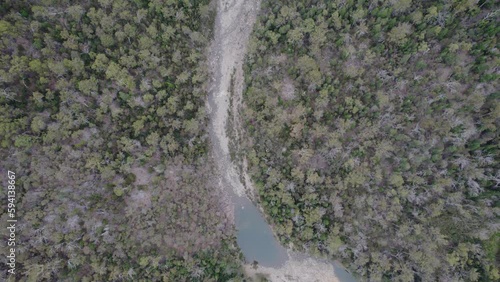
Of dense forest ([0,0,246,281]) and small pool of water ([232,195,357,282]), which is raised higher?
dense forest ([0,0,246,281])

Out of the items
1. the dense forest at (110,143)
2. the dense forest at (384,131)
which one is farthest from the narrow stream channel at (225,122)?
the dense forest at (384,131)

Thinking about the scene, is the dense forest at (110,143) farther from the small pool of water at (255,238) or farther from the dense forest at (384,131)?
the dense forest at (384,131)

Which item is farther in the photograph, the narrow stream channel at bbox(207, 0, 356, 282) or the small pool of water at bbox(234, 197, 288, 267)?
the narrow stream channel at bbox(207, 0, 356, 282)

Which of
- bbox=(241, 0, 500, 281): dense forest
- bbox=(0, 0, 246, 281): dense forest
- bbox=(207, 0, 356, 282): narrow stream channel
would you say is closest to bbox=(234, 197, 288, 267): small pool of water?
bbox=(207, 0, 356, 282): narrow stream channel

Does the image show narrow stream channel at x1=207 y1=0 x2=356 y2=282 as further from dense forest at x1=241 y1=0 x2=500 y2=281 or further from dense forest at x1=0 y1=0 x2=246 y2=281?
dense forest at x1=241 y1=0 x2=500 y2=281

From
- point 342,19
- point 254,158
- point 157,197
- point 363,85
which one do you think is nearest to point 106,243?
point 157,197

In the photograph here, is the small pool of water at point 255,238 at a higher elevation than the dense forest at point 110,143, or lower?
lower
